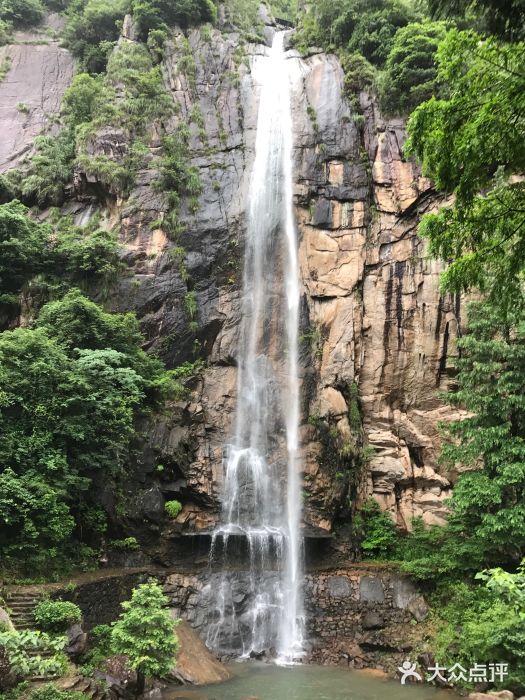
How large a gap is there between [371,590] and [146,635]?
669cm

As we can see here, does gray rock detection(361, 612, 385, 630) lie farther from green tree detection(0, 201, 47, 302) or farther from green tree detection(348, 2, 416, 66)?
green tree detection(348, 2, 416, 66)

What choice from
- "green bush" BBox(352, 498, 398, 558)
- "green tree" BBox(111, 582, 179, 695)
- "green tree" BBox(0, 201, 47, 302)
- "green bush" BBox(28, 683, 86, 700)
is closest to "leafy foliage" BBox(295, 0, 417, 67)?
"green tree" BBox(0, 201, 47, 302)

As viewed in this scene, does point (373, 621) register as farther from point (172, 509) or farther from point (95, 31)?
point (95, 31)

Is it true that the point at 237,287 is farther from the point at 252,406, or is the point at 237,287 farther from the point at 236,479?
the point at 236,479

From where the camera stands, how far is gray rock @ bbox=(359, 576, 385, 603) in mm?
13141

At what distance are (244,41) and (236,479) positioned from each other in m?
22.9

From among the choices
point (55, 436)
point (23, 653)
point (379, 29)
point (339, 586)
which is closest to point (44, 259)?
point (55, 436)

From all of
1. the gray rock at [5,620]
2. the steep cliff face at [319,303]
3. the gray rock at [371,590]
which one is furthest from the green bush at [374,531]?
the gray rock at [5,620]

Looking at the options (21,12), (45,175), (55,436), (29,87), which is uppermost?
(21,12)

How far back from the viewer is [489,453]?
38.8ft

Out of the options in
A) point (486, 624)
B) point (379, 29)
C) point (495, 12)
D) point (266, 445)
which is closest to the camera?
point (495, 12)

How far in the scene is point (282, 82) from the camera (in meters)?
24.7

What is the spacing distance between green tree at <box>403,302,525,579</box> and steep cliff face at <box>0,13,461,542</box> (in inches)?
137

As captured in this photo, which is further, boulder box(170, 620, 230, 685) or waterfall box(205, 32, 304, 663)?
waterfall box(205, 32, 304, 663)
